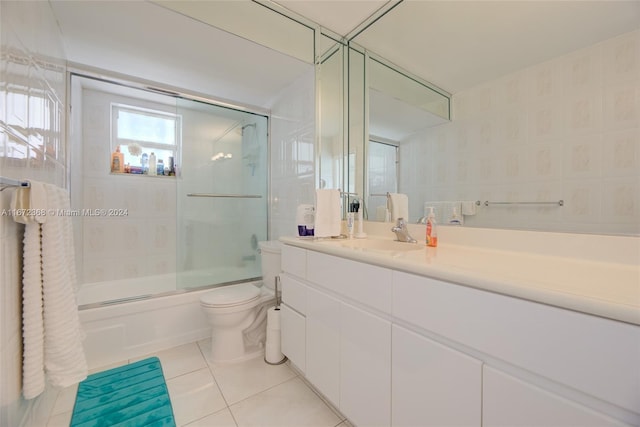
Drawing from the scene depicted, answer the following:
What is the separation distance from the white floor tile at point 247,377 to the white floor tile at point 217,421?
0.27 ft

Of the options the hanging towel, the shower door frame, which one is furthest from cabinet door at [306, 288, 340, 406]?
the shower door frame

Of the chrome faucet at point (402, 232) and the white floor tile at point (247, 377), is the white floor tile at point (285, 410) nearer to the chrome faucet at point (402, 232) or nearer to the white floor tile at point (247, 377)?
the white floor tile at point (247, 377)

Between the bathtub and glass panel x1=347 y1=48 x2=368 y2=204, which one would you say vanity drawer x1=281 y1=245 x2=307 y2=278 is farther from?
the bathtub

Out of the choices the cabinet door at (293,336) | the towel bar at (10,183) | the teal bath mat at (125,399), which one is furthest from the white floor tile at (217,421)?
the towel bar at (10,183)

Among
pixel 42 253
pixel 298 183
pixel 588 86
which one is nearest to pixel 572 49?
pixel 588 86

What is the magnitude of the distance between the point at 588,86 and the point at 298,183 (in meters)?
1.75

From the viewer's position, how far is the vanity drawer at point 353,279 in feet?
3.05

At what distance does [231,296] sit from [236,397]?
0.58 metres

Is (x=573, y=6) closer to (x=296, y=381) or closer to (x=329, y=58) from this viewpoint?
(x=329, y=58)

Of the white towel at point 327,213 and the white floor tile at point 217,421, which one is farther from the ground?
the white towel at point 327,213

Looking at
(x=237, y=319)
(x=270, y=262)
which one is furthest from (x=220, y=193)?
(x=237, y=319)

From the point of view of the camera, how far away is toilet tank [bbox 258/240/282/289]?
6.49 feet

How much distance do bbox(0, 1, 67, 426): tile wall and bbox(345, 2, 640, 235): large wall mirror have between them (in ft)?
5.38

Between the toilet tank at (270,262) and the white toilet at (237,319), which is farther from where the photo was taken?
the toilet tank at (270,262)
